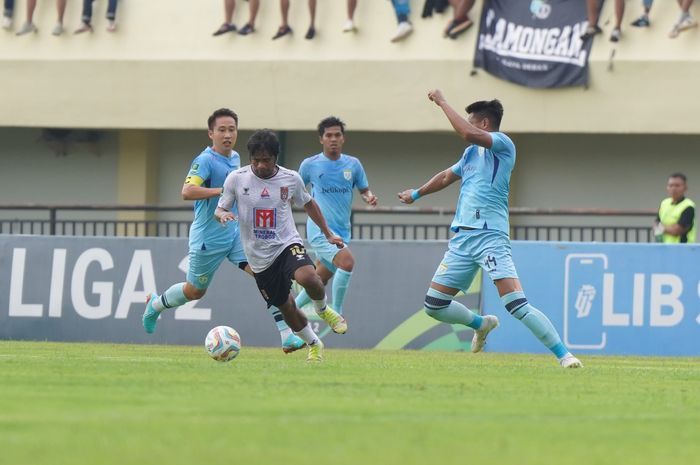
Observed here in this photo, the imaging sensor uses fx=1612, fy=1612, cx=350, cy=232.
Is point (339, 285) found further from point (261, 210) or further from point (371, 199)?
point (261, 210)

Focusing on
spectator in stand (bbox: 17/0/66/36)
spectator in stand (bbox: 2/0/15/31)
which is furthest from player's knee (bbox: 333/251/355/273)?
spectator in stand (bbox: 2/0/15/31)

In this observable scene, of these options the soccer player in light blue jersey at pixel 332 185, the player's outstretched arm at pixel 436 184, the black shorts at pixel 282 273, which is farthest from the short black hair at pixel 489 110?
the soccer player in light blue jersey at pixel 332 185

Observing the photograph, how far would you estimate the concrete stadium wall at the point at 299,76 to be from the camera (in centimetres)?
2369

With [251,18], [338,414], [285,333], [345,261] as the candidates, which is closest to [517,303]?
[285,333]

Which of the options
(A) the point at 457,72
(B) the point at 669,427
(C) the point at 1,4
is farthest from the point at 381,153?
(B) the point at 669,427

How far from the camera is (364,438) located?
7180 millimetres

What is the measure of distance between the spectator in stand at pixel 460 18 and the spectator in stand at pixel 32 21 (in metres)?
6.37

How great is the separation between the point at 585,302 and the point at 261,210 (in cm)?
665

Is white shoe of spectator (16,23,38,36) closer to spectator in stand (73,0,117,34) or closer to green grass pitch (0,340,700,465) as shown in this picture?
spectator in stand (73,0,117,34)

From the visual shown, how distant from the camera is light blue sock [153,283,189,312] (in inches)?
622

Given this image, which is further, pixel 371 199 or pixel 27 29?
pixel 27 29

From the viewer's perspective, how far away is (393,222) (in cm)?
2586

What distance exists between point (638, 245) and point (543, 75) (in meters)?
5.93

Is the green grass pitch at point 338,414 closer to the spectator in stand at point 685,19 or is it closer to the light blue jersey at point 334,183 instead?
the light blue jersey at point 334,183
